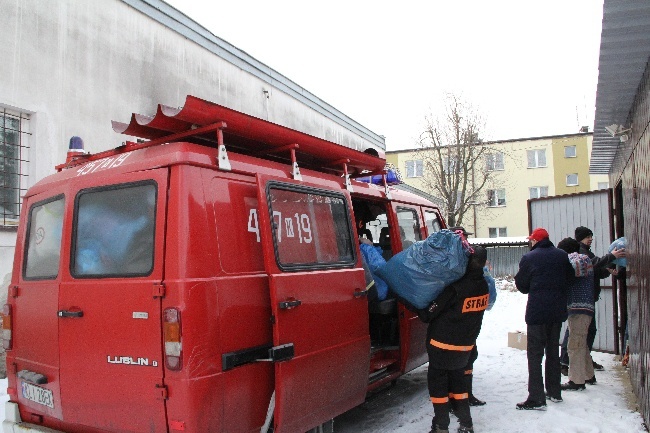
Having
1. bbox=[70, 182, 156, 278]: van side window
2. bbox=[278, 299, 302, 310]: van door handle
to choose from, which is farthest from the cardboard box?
bbox=[70, 182, 156, 278]: van side window

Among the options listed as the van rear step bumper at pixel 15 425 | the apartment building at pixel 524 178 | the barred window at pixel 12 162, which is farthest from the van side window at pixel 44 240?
the apartment building at pixel 524 178

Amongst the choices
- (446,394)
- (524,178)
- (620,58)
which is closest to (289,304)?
(446,394)

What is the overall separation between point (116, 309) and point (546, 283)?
3.99m

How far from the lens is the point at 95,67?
791 centimetres

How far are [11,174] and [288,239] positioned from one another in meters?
5.09

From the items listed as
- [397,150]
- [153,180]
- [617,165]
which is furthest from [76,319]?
[397,150]

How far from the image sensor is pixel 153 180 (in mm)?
3318

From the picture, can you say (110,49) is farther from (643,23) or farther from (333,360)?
(643,23)

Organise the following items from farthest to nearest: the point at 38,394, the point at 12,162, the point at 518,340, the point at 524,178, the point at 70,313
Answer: the point at 524,178, the point at 518,340, the point at 12,162, the point at 38,394, the point at 70,313

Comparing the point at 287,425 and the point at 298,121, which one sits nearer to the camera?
the point at 287,425

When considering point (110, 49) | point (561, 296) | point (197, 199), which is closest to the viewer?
point (197, 199)

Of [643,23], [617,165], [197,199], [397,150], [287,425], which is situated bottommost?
[287,425]

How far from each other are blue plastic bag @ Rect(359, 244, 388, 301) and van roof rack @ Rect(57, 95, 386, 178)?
77cm

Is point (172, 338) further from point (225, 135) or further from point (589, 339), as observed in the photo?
point (589, 339)
